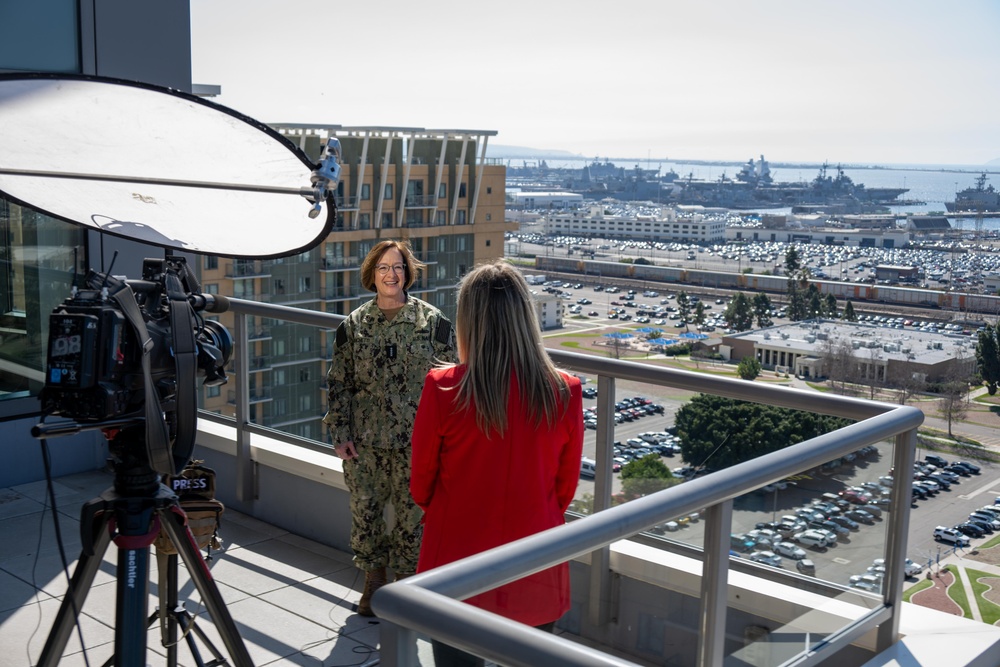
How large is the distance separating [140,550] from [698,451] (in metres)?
1.63

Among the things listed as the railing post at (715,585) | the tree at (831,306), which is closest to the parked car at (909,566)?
the railing post at (715,585)

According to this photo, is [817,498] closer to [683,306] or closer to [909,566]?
[909,566]

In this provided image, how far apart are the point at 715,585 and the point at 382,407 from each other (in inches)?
69.2

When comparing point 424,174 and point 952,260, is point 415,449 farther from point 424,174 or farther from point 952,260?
point 952,260

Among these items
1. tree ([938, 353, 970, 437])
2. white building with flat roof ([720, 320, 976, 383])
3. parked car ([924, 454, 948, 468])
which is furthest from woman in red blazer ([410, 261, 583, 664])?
tree ([938, 353, 970, 437])

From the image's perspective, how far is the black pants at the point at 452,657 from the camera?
1.21 meters

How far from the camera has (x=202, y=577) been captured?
2295 millimetres

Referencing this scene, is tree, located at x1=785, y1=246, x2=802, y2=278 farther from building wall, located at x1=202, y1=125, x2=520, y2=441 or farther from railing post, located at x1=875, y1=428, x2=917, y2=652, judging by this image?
railing post, located at x1=875, y1=428, x2=917, y2=652

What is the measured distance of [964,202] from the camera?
187 ft

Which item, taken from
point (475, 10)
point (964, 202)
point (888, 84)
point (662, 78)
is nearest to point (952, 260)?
point (964, 202)

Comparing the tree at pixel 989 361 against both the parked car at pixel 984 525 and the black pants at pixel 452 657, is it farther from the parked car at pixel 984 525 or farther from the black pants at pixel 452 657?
the black pants at pixel 452 657

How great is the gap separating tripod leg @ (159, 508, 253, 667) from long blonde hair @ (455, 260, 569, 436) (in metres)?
0.73

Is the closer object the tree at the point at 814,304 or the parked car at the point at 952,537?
the parked car at the point at 952,537

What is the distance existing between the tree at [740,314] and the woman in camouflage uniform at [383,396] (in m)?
32.5
